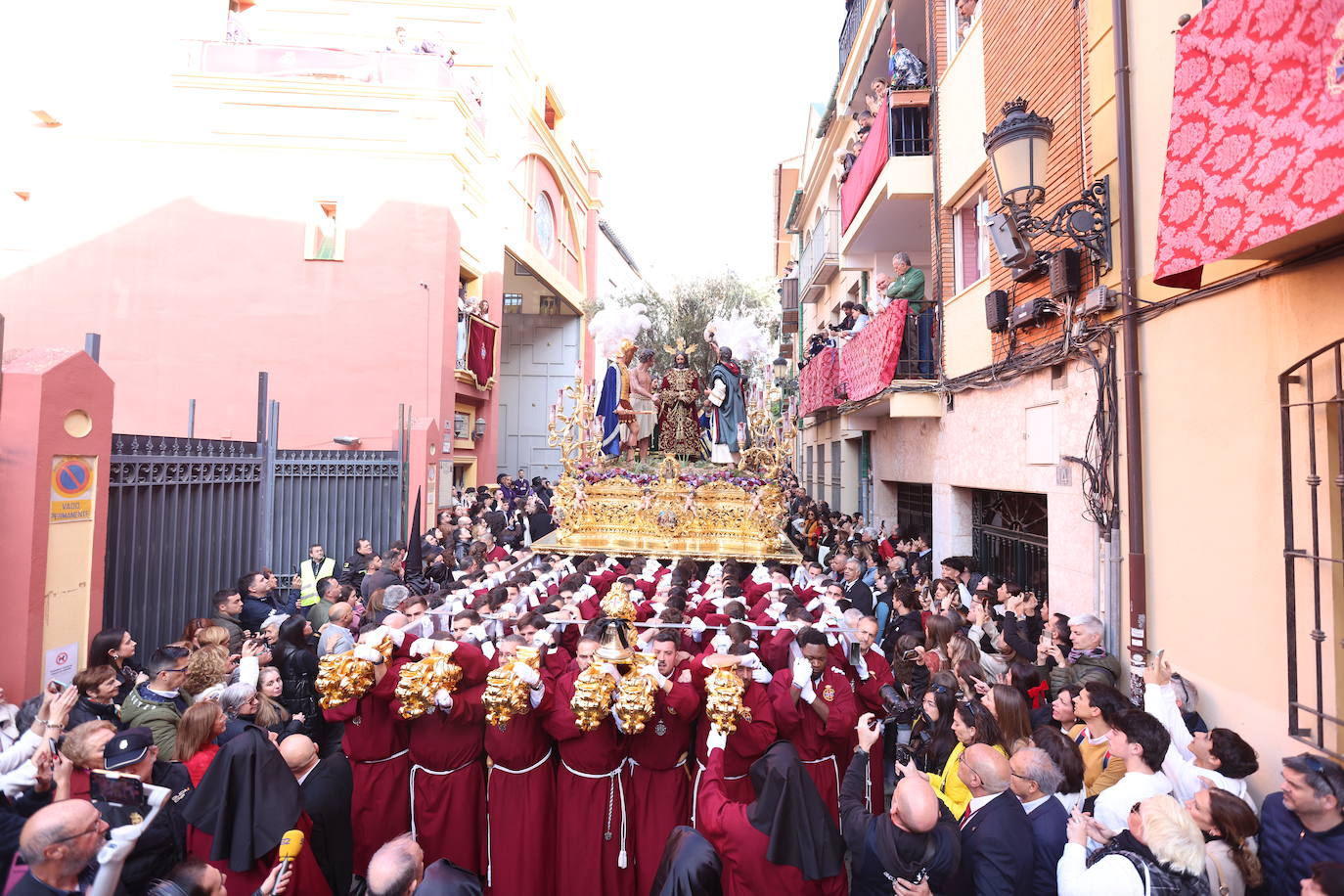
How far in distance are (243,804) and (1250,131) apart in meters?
5.56

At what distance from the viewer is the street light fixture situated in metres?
5.79

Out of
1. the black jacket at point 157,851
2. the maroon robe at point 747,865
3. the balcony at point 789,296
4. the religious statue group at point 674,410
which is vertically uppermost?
the balcony at point 789,296

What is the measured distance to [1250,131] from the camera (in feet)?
12.3

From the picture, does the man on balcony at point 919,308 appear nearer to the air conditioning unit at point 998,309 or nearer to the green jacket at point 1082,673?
the air conditioning unit at point 998,309

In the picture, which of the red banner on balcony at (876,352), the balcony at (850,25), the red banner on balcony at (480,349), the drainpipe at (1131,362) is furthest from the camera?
the red banner on balcony at (480,349)

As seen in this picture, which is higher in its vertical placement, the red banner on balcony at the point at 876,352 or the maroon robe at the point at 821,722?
the red banner on balcony at the point at 876,352

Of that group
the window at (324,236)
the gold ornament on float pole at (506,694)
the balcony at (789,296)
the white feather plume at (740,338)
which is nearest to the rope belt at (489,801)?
the gold ornament on float pole at (506,694)

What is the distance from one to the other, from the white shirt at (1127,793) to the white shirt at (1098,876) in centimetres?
43

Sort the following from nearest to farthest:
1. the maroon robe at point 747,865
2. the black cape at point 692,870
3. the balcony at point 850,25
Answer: the black cape at point 692,870, the maroon robe at point 747,865, the balcony at point 850,25

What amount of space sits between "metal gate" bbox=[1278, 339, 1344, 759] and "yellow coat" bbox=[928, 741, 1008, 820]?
59.9 inches

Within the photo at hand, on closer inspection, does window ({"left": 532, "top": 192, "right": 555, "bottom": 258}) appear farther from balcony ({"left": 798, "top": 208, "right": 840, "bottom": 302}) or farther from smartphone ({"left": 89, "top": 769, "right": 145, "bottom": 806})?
smartphone ({"left": 89, "top": 769, "right": 145, "bottom": 806})

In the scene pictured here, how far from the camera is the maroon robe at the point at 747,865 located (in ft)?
10.5

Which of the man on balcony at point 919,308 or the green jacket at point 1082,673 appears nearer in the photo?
the green jacket at point 1082,673

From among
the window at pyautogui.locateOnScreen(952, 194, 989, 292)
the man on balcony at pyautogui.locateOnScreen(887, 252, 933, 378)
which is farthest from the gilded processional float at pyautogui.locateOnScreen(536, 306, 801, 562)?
the window at pyautogui.locateOnScreen(952, 194, 989, 292)
